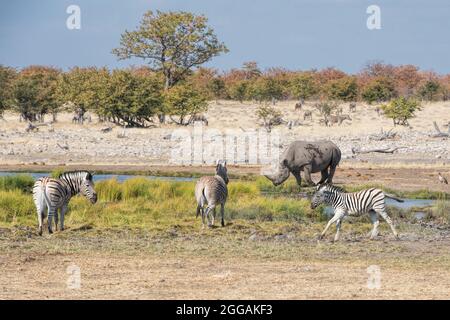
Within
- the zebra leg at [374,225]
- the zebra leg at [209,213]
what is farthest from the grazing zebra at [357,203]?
the zebra leg at [209,213]

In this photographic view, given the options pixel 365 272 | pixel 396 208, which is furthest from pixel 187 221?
pixel 365 272

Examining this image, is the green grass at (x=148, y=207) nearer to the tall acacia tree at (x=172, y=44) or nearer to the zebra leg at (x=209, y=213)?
the zebra leg at (x=209, y=213)

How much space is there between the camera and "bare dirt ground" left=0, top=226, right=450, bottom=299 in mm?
10367

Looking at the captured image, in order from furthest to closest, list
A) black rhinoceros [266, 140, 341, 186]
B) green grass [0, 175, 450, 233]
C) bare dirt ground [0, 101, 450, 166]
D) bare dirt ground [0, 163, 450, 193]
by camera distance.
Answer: bare dirt ground [0, 101, 450, 166]
bare dirt ground [0, 163, 450, 193]
black rhinoceros [266, 140, 341, 186]
green grass [0, 175, 450, 233]

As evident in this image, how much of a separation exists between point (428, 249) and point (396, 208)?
16.9 ft

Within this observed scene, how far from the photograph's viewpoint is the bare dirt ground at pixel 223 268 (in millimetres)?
10367

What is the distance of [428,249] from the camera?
14391mm

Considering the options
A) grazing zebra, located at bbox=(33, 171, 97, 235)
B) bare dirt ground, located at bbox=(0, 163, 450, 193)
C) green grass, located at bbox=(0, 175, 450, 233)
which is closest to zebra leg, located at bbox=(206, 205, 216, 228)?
green grass, located at bbox=(0, 175, 450, 233)

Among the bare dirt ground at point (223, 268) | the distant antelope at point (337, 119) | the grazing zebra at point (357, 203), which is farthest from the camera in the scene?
the distant antelope at point (337, 119)

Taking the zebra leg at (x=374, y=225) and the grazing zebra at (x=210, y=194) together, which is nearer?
the zebra leg at (x=374, y=225)

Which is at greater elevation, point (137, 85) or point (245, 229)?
point (137, 85)

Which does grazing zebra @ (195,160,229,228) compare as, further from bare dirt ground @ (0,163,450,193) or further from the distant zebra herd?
bare dirt ground @ (0,163,450,193)

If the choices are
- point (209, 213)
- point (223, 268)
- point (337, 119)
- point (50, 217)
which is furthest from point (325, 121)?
point (223, 268)
